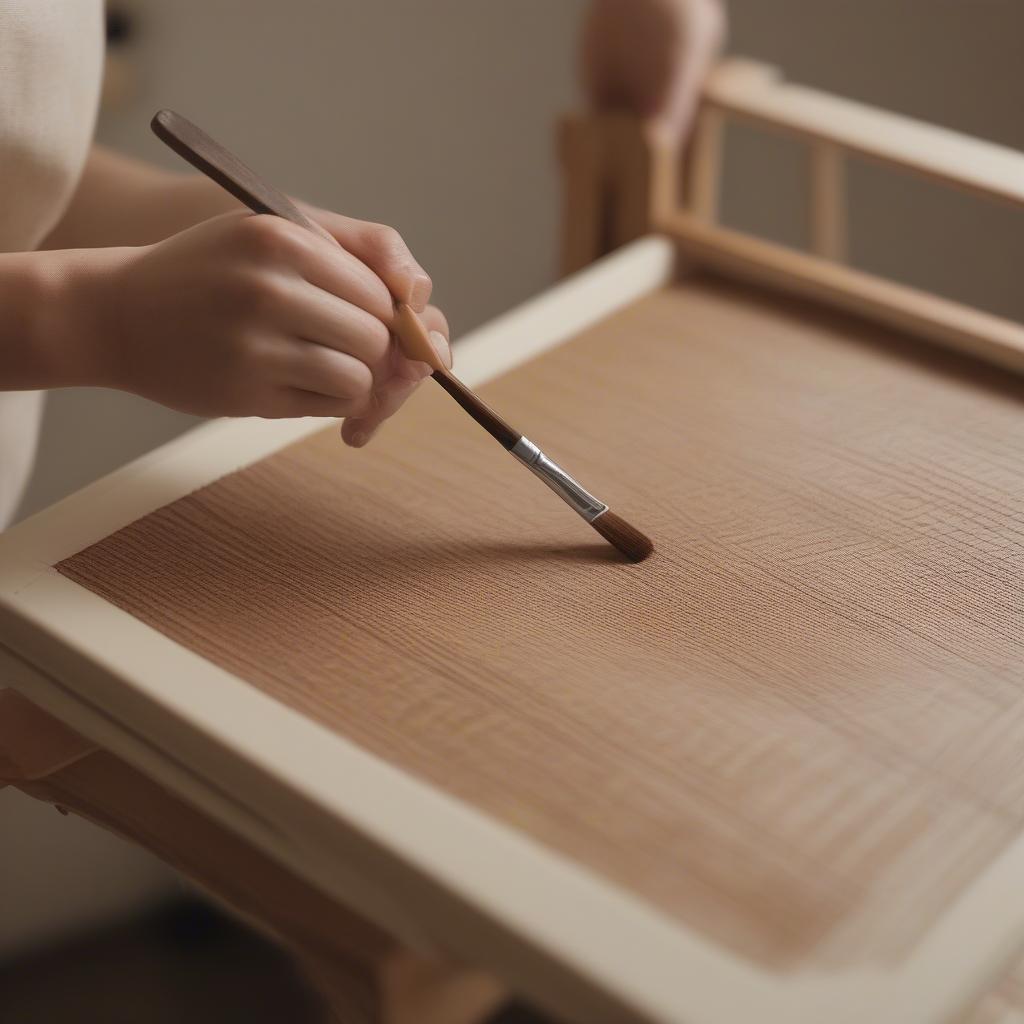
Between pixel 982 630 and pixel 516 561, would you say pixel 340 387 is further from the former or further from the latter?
pixel 982 630

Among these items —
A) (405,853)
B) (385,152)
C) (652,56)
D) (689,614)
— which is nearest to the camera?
(405,853)

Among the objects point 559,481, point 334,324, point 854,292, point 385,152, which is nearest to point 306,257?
point 334,324

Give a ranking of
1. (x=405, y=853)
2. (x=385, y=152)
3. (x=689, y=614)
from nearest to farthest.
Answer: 1. (x=405, y=853)
2. (x=689, y=614)
3. (x=385, y=152)

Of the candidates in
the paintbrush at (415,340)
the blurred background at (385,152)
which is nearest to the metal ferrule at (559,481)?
the paintbrush at (415,340)

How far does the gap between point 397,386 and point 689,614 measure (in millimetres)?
130

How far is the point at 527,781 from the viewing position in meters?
0.43

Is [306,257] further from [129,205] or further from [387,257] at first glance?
[129,205]

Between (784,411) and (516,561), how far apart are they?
163 millimetres

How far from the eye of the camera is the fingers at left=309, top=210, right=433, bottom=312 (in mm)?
492

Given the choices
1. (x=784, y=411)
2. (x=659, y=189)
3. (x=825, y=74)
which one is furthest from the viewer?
(x=825, y=74)

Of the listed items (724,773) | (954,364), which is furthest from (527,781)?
(954,364)

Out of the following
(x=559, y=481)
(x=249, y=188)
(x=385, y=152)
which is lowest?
(x=385, y=152)

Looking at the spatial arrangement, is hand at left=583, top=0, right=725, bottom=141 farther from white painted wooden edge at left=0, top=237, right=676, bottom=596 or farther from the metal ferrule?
the metal ferrule

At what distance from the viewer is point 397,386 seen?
1.63ft
